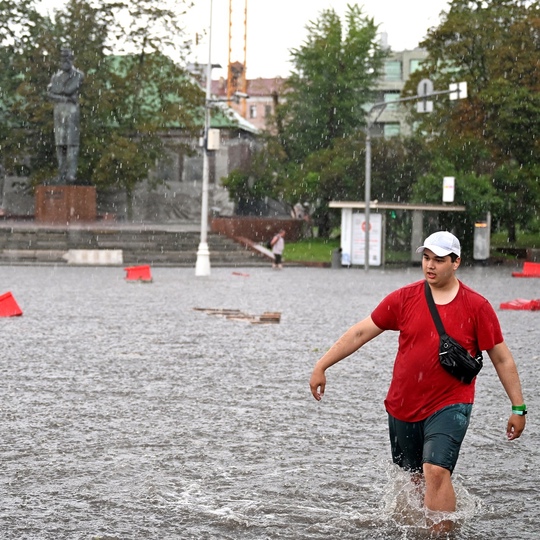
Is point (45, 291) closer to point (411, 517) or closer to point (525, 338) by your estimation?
point (525, 338)

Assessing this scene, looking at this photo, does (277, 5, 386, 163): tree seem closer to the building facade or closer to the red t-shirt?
the building facade

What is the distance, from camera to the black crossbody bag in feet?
18.3

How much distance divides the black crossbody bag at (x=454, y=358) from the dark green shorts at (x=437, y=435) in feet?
0.47

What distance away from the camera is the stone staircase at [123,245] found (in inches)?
1703

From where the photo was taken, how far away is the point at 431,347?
568 cm

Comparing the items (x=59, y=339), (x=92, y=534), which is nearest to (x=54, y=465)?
(x=92, y=534)

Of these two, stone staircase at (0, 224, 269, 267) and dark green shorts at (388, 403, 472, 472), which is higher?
dark green shorts at (388, 403, 472, 472)

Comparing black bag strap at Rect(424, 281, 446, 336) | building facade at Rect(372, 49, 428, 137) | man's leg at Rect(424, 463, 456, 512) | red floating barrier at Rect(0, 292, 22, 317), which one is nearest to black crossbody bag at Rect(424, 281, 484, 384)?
black bag strap at Rect(424, 281, 446, 336)

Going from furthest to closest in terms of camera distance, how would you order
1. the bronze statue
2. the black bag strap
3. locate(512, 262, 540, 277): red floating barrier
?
the bronze statue < locate(512, 262, 540, 277): red floating barrier < the black bag strap

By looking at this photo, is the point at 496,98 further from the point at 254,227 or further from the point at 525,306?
the point at 525,306

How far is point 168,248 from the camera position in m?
46.1

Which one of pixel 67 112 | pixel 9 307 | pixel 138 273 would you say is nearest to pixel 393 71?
pixel 67 112

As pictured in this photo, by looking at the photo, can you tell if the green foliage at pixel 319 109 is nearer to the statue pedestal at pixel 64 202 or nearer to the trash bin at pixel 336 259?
the statue pedestal at pixel 64 202

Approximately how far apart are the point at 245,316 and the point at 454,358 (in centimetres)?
1389
